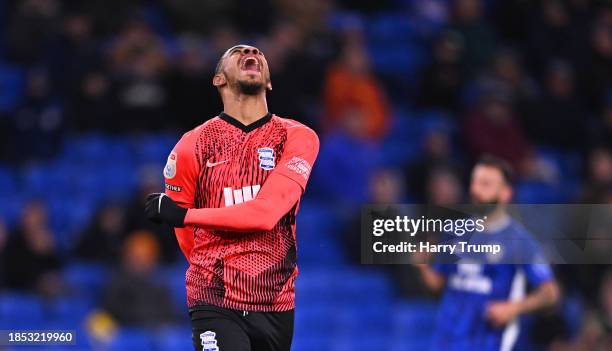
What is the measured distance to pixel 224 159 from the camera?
4980 mm

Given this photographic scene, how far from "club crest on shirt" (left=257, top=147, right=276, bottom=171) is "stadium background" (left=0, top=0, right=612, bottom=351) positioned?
4.33m

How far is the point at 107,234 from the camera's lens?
10023mm

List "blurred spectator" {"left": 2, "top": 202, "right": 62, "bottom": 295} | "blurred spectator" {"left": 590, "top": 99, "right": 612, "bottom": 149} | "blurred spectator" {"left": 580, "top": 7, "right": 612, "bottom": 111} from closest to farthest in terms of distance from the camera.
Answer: "blurred spectator" {"left": 2, "top": 202, "right": 62, "bottom": 295}
"blurred spectator" {"left": 590, "top": 99, "right": 612, "bottom": 149}
"blurred spectator" {"left": 580, "top": 7, "right": 612, "bottom": 111}

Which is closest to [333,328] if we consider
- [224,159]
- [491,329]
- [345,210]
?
[345,210]

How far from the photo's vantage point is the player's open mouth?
16.4ft

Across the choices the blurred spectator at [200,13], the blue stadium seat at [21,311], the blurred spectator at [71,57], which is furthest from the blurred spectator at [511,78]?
the blue stadium seat at [21,311]

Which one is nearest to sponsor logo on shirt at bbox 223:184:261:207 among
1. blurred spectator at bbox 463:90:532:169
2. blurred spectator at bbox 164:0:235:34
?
blurred spectator at bbox 463:90:532:169

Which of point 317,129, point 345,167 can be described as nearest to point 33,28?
point 317,129

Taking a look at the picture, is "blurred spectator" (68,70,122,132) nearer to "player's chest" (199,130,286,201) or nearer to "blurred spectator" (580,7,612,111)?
"blurred spectator" (580,7,612,111)

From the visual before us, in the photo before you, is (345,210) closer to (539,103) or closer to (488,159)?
(539,103)

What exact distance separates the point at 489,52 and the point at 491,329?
6.12m

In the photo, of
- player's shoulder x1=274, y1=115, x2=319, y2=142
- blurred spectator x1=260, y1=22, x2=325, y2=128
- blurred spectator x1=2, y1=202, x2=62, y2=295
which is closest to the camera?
→ player's shoulder x1=274, y1=115, x2=319, y2=142

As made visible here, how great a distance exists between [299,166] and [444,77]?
7.14 m

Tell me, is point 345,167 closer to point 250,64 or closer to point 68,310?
point 68,310
